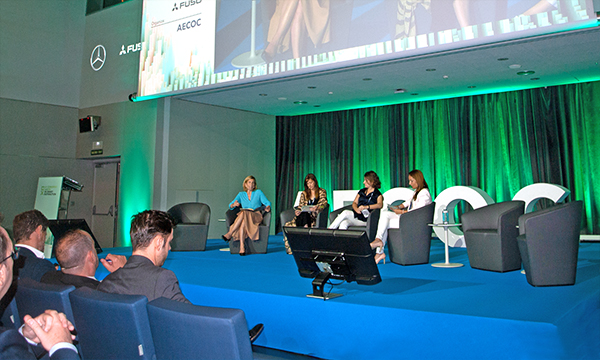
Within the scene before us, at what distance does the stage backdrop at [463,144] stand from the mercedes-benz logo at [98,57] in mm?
3886

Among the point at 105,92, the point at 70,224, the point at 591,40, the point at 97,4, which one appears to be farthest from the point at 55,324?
the point at 97,4

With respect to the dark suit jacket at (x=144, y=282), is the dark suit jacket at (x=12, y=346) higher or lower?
lower

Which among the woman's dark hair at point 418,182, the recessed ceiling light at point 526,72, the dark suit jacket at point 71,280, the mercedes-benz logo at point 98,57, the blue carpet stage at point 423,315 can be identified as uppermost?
the mercedes-benz logo at point 98,57

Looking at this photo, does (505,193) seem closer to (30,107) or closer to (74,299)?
(74,299)

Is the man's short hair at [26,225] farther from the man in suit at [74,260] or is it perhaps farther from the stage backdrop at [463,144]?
the stage backdrop at [463,144]

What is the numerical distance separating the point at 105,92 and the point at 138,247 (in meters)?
8.10

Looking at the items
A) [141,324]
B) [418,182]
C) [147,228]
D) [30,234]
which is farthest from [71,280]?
[418,182]

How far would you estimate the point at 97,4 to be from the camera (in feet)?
32.3

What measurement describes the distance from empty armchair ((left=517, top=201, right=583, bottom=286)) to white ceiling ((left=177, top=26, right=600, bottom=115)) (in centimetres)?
250

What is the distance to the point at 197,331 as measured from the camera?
1538 millimetres

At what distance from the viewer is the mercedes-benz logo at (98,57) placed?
31.2 feet

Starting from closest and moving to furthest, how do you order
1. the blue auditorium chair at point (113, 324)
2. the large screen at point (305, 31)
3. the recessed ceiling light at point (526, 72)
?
1. the blue auditorium chair at point (113, 324)
2. the large screen at point (305, 31)
3. the recessed ceiling light at point (526, 72)

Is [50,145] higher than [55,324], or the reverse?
[50,145]

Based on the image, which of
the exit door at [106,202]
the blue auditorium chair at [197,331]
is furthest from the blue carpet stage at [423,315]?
the exit door at [106,202]
